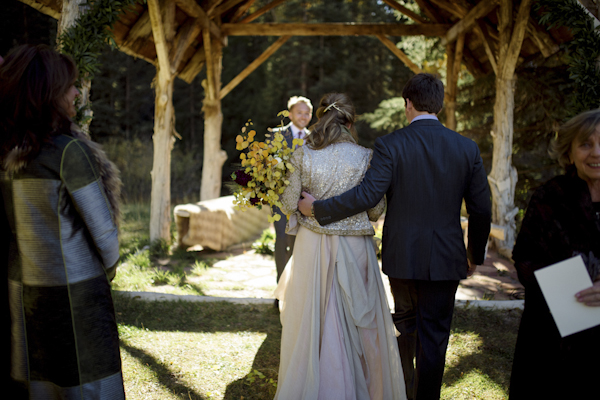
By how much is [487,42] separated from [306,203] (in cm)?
607

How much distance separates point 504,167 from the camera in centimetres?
695

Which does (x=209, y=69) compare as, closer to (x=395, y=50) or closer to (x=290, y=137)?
(x=395, y=50)

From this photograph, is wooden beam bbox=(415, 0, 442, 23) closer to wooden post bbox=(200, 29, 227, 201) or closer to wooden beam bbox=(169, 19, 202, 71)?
wooden post bbox=(200, 29, 227, 201)

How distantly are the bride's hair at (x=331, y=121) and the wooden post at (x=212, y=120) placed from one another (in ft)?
20.1

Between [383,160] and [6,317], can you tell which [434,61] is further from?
[6,317]

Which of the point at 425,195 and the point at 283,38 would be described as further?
the point at 283,38

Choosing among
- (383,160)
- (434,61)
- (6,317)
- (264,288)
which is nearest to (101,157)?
(6,317)

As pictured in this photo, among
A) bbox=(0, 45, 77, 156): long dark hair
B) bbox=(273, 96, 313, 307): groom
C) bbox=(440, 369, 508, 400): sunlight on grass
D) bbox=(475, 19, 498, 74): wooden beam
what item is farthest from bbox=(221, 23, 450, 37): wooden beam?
bbox=(0, 45, 77, 156): long dark hair

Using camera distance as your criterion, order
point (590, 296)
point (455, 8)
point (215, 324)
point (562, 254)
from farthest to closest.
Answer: point (455, 8) < point (215, 324) < point (562, 254) < point (590, 296)

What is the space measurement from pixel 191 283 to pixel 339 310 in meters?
3.49

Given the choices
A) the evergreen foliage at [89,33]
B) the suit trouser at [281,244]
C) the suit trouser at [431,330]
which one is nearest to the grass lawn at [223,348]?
the suit trouser at [281,244]

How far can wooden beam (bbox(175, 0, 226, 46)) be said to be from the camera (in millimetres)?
6680

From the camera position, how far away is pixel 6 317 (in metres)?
1.87

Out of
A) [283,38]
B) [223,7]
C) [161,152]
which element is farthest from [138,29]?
[283,38]
